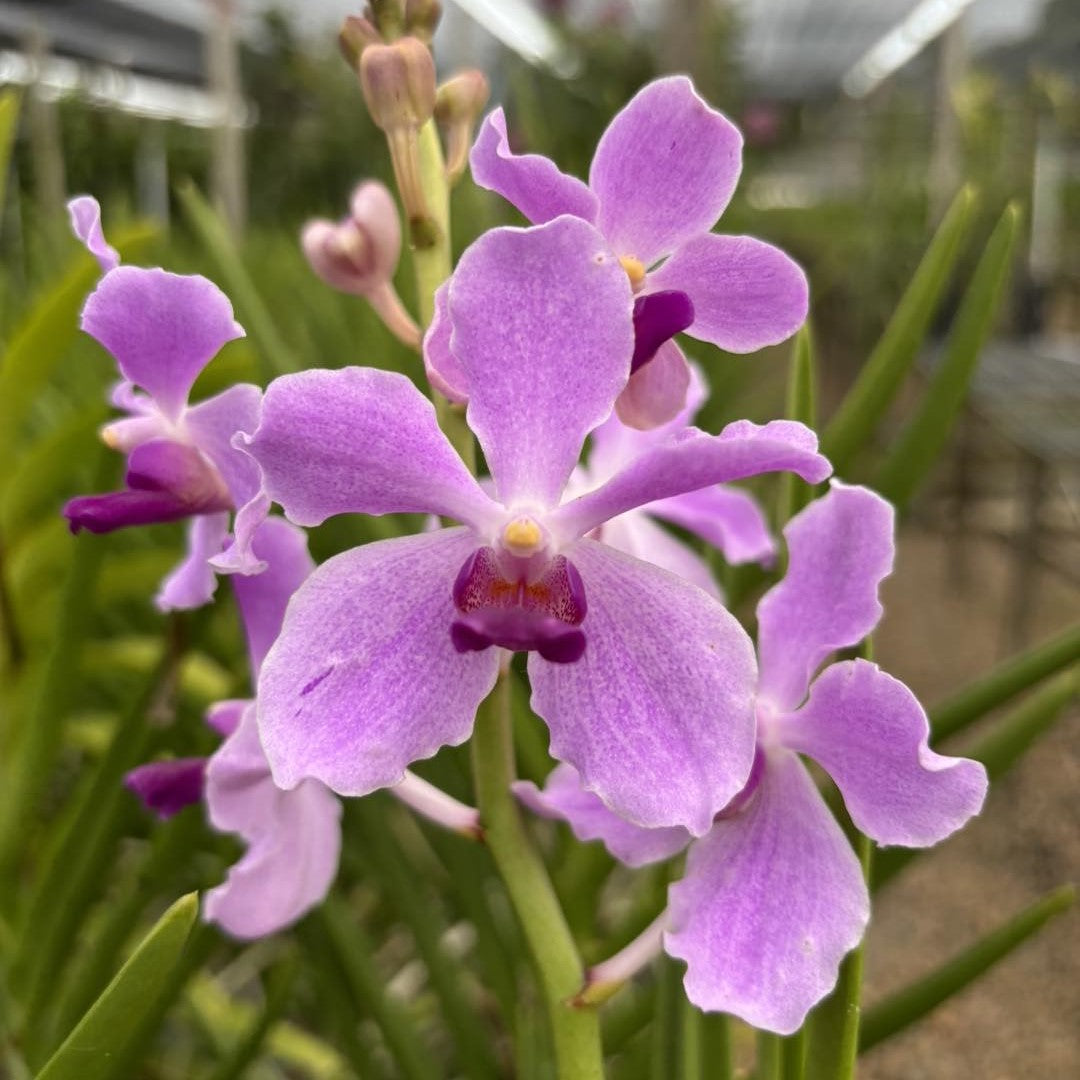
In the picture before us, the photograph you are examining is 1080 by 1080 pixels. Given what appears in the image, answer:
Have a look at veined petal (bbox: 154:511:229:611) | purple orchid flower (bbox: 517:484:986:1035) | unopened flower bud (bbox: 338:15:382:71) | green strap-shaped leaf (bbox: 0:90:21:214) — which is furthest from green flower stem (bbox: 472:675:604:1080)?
green strap-shaped leaf (bbox: 0:90:21:214)

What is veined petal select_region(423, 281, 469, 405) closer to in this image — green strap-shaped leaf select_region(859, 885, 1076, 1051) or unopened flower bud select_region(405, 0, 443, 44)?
unopened flower bud select_region(405, 0, 443, 44)

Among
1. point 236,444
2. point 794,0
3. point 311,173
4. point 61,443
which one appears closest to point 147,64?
point 311,173

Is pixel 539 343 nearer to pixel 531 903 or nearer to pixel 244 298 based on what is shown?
pixel 531 903

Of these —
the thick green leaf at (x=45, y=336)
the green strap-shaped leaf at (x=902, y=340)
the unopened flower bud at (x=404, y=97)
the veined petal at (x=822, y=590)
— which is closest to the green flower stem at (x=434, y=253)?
the unopened flower bud at (x=404, y=97)

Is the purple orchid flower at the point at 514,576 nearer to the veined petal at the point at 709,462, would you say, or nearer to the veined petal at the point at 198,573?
the veined petal at the point at 709,462

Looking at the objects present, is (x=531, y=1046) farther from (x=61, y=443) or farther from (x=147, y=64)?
(x=147, y=64)
